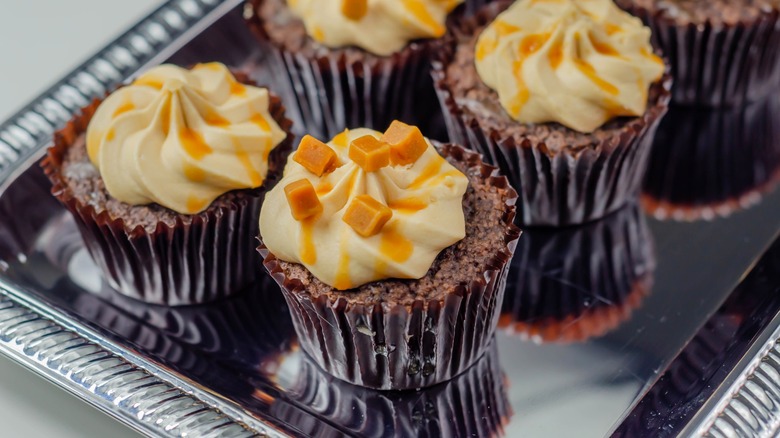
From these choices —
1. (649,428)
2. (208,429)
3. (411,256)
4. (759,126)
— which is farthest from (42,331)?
(759,126)

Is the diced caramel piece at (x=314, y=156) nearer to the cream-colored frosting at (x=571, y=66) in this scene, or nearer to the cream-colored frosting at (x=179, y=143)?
the cream-colored frosting at (x=179, y=143)

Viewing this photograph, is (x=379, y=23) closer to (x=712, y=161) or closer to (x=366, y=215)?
(x=366, y=215)

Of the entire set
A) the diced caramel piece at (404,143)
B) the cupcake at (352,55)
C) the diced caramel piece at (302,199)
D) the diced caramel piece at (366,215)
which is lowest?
the diced caramel piece at (366,215)

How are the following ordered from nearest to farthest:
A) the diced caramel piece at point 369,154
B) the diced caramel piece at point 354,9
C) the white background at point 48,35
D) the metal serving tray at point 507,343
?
the diced caramel piece at point 369,154, the metal serving tray at point 507,343, the diced caramel piece at point 354,9, the white background at point 48,35

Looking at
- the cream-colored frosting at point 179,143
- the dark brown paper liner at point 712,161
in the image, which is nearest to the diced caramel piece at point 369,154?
the cream-colored frosting at point 179,143

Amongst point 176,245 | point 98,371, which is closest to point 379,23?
point 176,245

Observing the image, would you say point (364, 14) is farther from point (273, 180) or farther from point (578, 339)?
point (578, 339)
